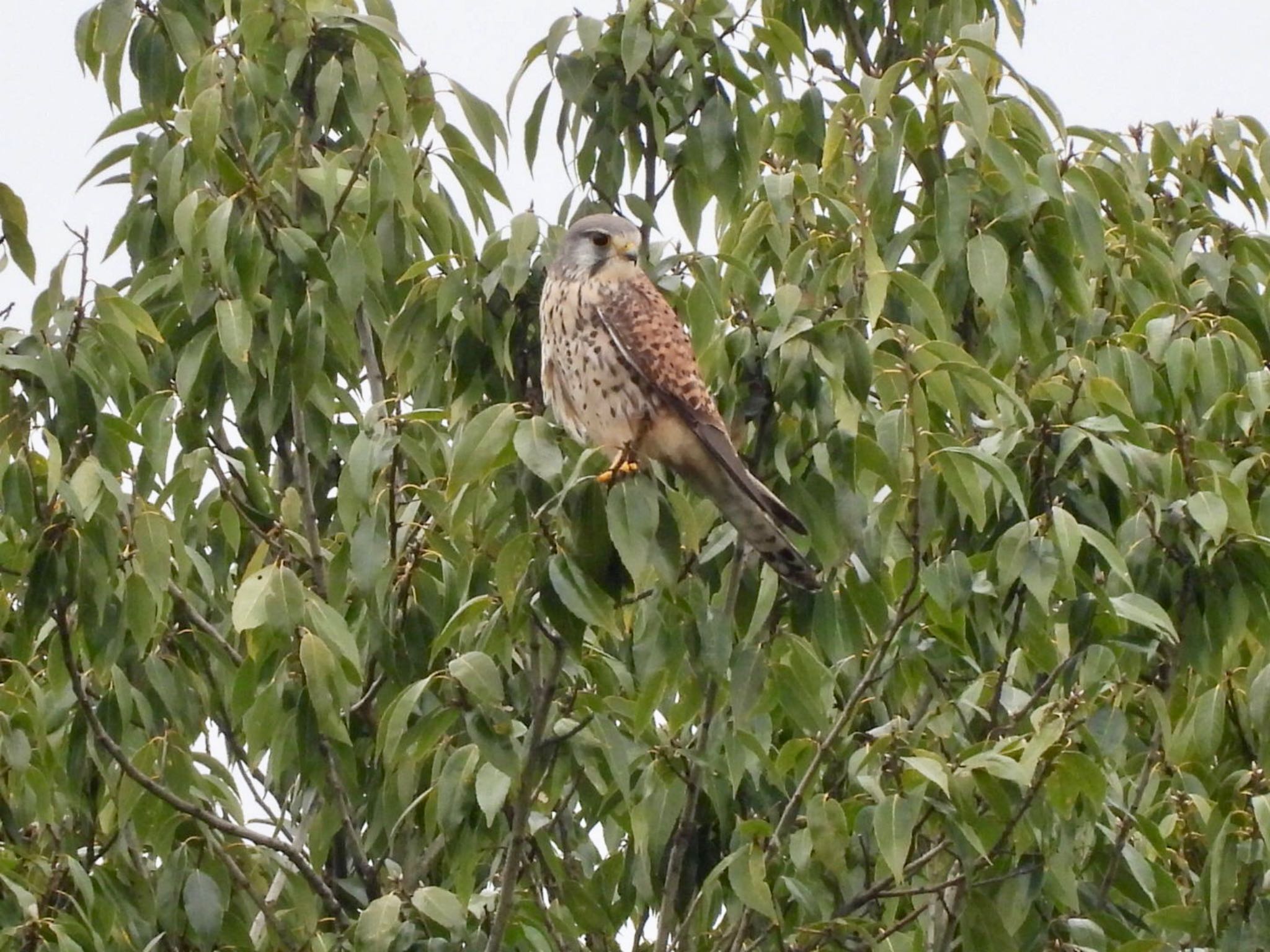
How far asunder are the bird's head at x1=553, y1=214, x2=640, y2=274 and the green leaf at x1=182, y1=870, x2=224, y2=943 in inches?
53.9

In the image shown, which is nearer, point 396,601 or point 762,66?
point 396,601

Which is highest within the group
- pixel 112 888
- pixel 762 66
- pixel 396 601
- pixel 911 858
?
pixel 762 66

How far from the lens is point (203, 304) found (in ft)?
13.1

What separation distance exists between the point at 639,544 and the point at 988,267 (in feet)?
3.18

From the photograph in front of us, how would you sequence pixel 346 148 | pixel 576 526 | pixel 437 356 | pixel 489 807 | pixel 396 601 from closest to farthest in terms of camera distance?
pixel 576 526 → pixel 489 807 → pixel 396 601 → pixel 437 356 → pixel 346 148

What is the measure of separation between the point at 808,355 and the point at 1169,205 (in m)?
1.97

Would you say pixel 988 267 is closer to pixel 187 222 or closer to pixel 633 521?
pixel 633 521

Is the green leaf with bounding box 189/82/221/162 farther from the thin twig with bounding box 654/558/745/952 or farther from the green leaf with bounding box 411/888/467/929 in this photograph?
the green leaf with bounding box 411/888/467/929

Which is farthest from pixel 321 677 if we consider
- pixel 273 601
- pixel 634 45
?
pixel 634 45

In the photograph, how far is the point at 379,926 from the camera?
10.2 feet

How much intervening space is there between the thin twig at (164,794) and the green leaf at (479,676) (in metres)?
0.71

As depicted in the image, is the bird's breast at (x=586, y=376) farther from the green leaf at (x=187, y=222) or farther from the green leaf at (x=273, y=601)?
the green leaf at (x=273, y=601)

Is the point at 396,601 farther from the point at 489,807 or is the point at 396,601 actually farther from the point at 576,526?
the point at 576,526

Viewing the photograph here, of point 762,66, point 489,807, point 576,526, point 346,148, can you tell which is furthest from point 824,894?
point 346,148
